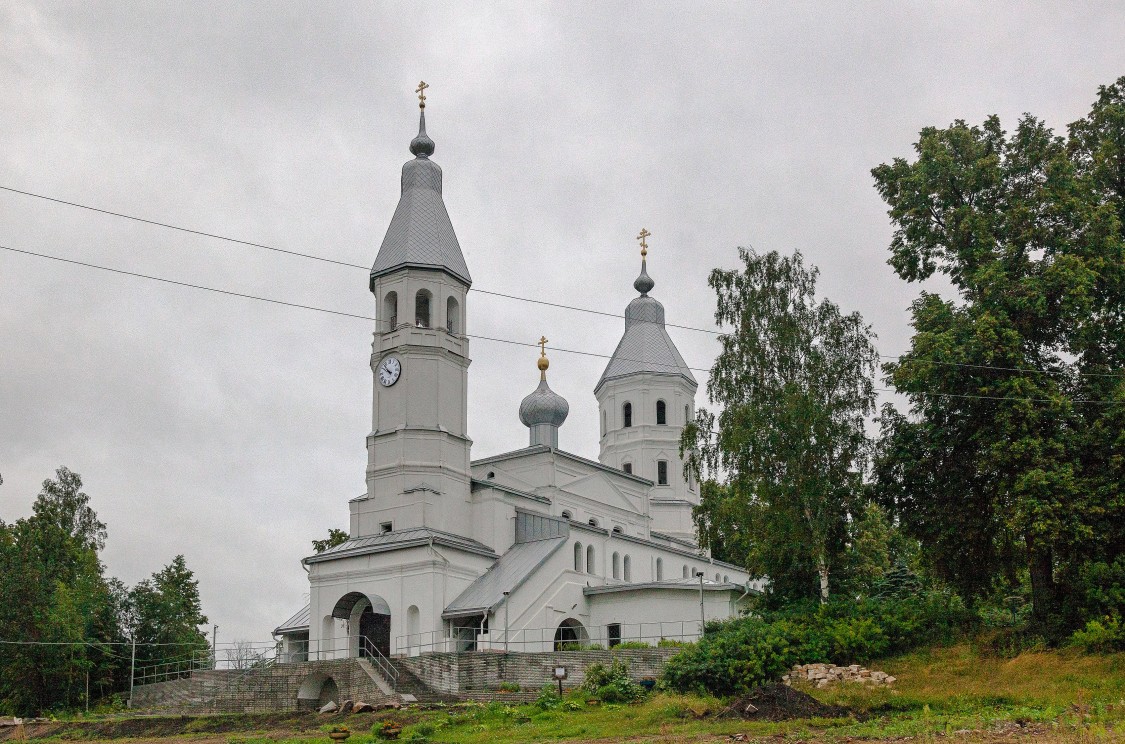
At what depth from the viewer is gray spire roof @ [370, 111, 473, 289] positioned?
140ft

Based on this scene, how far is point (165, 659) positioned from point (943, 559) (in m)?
29.1

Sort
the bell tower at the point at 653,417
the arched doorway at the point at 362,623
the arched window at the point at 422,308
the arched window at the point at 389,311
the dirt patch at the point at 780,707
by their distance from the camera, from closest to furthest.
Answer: the dirt patch at the point at 780,707, the arched doorway at the point at 362,623, the arched window at the point at 422,308, the arched window at the point at 389,311, the bell tower at the point at 653,417

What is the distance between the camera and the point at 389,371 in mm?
41812

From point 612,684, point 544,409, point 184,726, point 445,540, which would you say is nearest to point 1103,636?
point 612,684

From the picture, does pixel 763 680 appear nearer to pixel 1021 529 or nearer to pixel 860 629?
pixel 860 629

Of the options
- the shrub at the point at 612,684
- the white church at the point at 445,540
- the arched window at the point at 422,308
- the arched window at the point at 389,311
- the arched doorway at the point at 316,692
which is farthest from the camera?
Result: the arched window at the point at 389,311

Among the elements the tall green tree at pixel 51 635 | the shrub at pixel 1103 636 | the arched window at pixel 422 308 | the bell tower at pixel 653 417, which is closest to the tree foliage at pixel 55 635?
the tall green tree at pixel 51 635

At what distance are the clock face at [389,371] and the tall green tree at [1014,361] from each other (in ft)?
56.5

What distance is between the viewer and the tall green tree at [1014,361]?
88.8 feet

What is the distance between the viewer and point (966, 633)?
2923cm

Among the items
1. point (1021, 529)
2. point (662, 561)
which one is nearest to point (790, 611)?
point (1021, 529)

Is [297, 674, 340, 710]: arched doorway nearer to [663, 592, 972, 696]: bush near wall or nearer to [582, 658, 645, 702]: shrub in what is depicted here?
[582, 658, 645, 702]: shrub

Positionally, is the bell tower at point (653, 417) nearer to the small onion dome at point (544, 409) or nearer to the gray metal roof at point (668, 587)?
the small onion dome at point (544, 409)

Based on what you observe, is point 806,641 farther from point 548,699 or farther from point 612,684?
point 548,699
